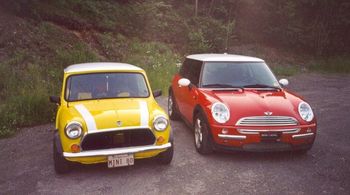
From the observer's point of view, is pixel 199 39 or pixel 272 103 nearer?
pixel 272 103

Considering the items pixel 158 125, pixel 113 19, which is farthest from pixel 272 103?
pixel 113 19

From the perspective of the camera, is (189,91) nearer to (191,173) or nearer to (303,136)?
(191,173)

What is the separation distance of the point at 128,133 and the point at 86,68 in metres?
1.79

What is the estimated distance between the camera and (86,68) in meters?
6.34

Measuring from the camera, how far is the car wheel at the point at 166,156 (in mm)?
5645

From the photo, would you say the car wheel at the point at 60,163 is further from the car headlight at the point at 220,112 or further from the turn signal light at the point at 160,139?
the car headlight at the point at 220,112

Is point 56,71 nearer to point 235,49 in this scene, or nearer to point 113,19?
point 113,19

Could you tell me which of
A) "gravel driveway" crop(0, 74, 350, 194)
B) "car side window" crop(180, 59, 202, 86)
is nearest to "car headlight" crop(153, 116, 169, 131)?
"gravel driveway" crop(0, 74, 350, 194)

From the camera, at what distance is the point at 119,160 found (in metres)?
5.09

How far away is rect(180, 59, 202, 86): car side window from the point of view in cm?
713

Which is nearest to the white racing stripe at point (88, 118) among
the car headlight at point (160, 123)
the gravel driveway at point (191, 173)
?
the gravel driveway at point (191, 173)

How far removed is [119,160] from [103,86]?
161cm

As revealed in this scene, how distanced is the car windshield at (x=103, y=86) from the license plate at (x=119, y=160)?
136cm

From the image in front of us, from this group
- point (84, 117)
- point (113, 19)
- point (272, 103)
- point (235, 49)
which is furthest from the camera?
point (235, 49)
